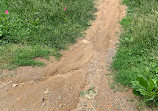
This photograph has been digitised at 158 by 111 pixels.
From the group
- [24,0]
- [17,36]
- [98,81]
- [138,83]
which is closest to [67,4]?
[24,0]

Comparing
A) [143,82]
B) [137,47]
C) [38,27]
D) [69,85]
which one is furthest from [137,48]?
[38,27]

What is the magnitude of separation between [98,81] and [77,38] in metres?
2.49

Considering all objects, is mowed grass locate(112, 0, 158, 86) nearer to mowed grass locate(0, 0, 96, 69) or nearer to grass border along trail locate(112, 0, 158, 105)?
grass border along trail locate(112, 0, 158, 105)

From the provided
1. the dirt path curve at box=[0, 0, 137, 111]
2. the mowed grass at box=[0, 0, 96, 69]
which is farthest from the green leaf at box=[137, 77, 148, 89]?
the mowed grass at box=[0, 0, 96, 69]

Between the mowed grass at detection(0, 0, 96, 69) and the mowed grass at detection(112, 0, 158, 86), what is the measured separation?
1.77 meters

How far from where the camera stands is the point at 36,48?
19.0ft

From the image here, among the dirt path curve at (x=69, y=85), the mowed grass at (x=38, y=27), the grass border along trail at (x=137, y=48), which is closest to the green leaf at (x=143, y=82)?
the grass border along trail at (x=137, y=48)

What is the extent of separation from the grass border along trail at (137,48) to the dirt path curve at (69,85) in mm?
380

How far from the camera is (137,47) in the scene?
19.3 ft

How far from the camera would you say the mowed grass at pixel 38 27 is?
5551 mm

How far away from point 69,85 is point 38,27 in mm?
3018

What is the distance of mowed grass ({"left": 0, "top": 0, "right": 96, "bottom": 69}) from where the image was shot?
5.55m

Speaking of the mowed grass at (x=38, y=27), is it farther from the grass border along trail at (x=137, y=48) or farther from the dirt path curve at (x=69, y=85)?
the grass border along trail at (x=137, y=48)

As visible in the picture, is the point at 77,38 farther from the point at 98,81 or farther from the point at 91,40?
the point at 98,81
